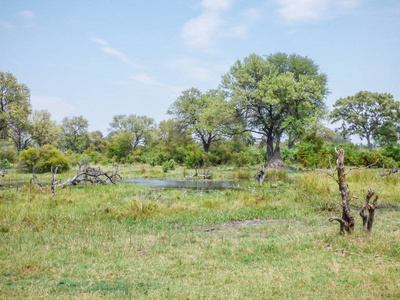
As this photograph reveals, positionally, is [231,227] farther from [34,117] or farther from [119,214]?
[34,117]

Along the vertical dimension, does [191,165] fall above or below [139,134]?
below

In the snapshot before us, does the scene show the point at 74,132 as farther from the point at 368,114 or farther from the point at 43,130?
the point at 368,114

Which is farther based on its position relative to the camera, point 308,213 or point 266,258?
point 308,213

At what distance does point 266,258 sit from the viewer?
19.7ft

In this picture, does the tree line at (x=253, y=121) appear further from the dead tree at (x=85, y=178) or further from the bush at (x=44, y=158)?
the dead tree at (x=85, y=178)

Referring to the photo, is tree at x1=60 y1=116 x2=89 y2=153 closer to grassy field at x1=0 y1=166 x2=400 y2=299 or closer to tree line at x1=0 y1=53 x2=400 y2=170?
tree line at x1=0 y1=53 x2=400 y2=170

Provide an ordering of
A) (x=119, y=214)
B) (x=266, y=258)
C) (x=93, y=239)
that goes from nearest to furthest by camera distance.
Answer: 1. (x=266, y=258)
2. (x=93, y=239)
3. (x=119, y=214)

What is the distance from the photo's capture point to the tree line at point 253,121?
33375mm

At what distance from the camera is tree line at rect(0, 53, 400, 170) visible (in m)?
33.4

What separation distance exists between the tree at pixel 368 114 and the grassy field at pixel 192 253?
2081 inches

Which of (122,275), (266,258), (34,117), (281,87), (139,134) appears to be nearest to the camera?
(122,275)

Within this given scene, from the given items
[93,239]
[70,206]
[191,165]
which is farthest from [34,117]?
[93,239]

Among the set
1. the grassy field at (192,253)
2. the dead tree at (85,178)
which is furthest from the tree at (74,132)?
the grassy field at (192,253)

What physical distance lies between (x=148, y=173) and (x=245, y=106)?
13.3m
